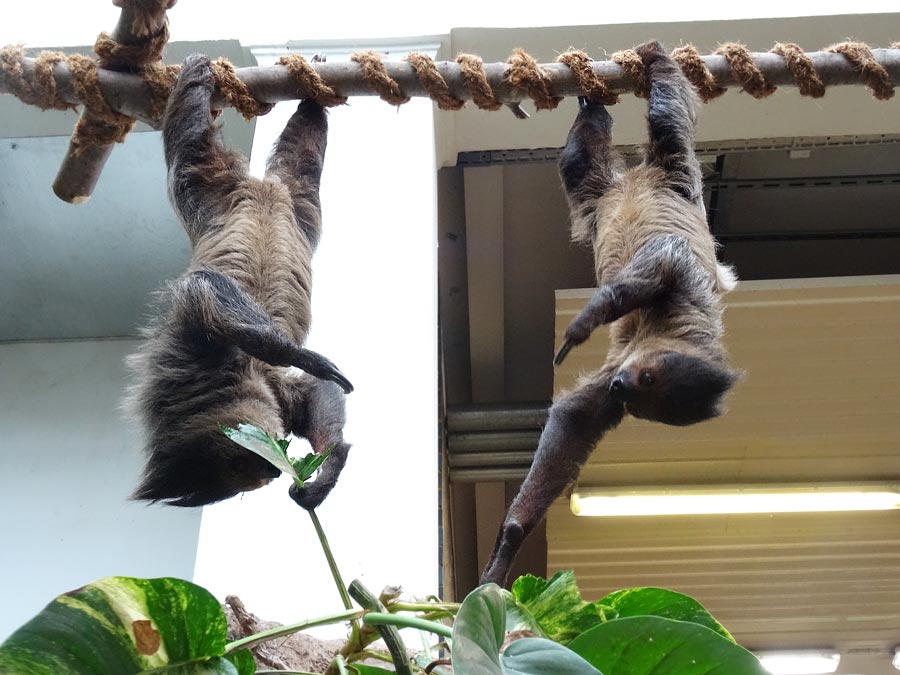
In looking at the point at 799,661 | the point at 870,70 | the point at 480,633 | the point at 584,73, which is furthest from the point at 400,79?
the point at 799,661

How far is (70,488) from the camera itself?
13.2 feet

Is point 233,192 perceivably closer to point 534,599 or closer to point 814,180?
point 534,599

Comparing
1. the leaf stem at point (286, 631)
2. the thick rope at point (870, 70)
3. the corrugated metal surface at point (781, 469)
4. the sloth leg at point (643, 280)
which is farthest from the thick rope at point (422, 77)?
the corrugated metal surface at point (781, 469)

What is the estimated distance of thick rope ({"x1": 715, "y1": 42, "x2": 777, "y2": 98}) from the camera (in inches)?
73.6

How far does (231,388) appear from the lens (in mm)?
1616

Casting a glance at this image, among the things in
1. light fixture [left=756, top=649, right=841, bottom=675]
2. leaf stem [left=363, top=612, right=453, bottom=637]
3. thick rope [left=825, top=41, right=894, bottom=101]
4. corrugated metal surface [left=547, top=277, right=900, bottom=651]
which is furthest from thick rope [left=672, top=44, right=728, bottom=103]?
light fixture [left=756, top=649, right=841, bottom=675]

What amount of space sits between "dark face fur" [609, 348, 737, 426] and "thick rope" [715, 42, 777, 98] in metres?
0.72

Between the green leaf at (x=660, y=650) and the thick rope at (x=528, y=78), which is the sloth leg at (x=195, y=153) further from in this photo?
the green leaf at (x=660, y=650)

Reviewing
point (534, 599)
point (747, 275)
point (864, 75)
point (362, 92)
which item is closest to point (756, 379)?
point (747, 275)

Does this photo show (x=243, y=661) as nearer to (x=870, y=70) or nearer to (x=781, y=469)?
(x=870, y=70)

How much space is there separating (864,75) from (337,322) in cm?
129

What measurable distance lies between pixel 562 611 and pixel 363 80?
3.78 ft

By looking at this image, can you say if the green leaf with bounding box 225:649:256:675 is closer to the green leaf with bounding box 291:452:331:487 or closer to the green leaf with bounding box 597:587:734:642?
the green leaf with bounding box 291:452:331:487

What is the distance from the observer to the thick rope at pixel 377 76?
5.99 feet
